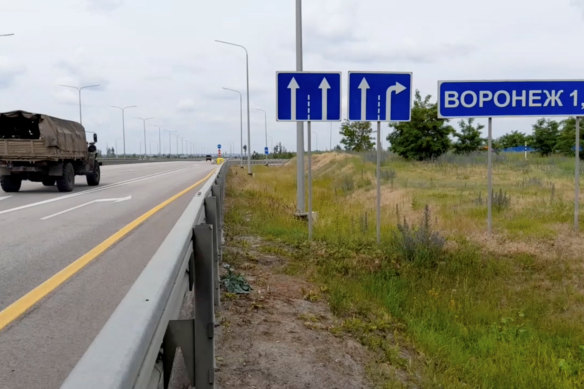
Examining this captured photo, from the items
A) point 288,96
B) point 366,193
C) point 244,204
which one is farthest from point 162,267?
point 366,193

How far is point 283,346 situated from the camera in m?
4.13

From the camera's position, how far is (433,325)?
18.9 feet

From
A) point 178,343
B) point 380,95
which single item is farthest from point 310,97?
point 178,343

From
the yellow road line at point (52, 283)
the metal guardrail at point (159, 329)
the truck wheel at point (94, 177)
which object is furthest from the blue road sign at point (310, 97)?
the truck wheel at point (94, 177)

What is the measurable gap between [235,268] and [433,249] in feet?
10.1

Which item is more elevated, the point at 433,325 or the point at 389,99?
the point at 389,99

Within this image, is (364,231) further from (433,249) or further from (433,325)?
(433,325)

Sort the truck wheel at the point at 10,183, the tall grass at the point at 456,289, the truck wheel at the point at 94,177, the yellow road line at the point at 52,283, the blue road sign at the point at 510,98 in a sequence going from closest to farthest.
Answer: the tall grass at the point at 456,289, the yellow road line at the point at 52,283, the blue road sign at the point at 510,98, the truck wheel at the point at 10,183, the truck wheel at the point at 94,177

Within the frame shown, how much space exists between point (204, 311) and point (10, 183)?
17.5 meters

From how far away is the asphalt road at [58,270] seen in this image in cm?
386

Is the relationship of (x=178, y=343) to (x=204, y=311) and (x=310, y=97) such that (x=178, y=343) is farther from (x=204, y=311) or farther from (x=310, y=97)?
(x=310, y=97)

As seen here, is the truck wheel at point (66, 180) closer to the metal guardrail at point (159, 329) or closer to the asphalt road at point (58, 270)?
the asphalt road at point (58, 270)

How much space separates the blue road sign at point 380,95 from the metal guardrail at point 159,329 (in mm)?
5764

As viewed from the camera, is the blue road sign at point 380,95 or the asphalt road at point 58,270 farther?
the blue road sign at point 380,95
